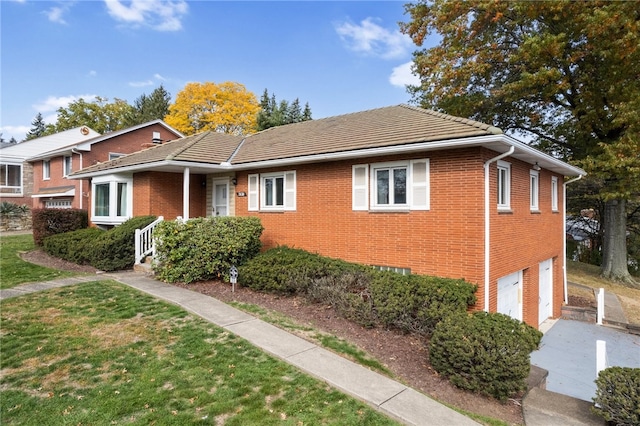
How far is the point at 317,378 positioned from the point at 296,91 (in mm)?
31226

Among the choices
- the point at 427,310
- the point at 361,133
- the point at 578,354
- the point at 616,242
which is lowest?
the point at 578,354

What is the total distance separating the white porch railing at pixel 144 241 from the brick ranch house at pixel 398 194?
1.55m

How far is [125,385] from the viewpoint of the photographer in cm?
447

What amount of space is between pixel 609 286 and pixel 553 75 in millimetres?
10620

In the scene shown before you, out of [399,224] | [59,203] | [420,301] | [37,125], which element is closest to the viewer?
[420,301]

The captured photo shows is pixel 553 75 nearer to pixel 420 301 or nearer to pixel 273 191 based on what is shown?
pixel 273 191

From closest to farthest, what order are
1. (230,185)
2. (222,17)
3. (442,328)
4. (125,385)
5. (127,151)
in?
(125,385), (442,328), (222,17), (230,185), (127,151)

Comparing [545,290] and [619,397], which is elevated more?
[619,397]

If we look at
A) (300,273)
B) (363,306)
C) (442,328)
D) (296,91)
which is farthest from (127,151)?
(442,328)

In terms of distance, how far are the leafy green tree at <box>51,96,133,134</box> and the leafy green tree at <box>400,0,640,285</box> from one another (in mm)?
40218

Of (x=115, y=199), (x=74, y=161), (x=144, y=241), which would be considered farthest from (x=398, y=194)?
(x=74, y=161)

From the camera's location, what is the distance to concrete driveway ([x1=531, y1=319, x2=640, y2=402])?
26.3 ft

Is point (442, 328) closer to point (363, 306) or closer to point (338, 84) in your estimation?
point (363, 306)

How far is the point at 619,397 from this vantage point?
14.2 ft
